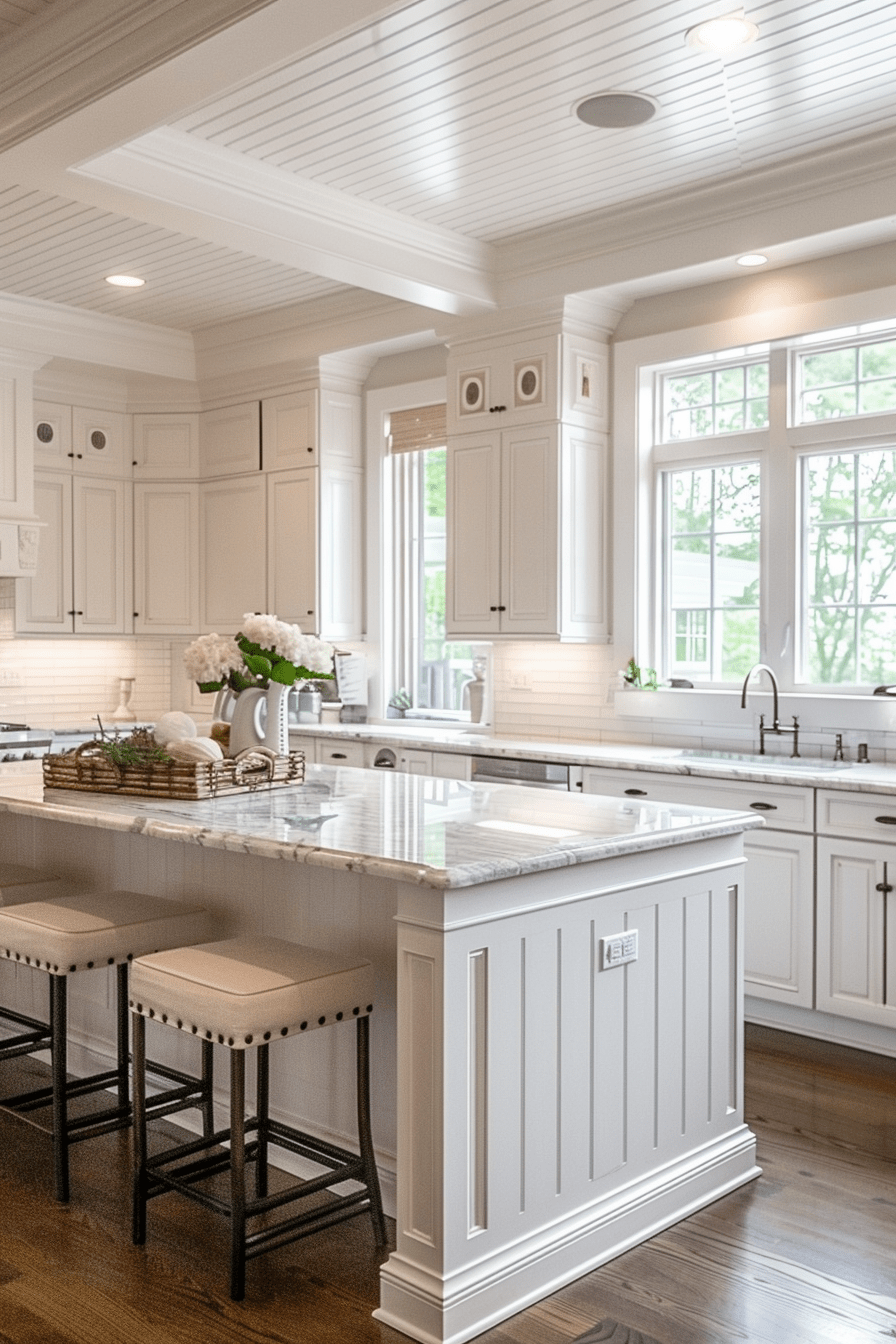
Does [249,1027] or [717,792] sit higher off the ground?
[717,792]

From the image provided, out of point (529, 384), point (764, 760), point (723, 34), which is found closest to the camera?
point (723, 34)

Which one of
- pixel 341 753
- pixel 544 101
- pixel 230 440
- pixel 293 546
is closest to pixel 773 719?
pixel 341 753

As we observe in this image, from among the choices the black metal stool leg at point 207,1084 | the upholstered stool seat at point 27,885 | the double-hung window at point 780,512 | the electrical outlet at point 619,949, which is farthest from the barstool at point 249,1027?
the double-hung window at point 780,512

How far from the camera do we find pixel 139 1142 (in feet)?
8.86

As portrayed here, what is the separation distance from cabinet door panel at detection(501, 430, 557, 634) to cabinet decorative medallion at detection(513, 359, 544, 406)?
142 mm

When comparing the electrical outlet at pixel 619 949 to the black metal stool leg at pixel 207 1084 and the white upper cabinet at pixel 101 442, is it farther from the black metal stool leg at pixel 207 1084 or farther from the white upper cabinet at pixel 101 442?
the white upper cabinet at pixel 101 442

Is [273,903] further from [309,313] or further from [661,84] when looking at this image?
[309,313]

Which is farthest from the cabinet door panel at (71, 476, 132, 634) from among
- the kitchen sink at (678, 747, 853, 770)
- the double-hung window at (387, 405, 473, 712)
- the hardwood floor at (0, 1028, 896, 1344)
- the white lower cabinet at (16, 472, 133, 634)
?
the hardwood floor at (0, 1028, 896, 1344)

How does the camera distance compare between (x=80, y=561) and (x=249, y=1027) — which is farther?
(x=80, y=561)

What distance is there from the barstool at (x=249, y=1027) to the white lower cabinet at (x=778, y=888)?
1843 millimetres

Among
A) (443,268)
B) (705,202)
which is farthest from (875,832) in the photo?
(443,268)

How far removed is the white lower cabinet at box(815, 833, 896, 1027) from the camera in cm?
396

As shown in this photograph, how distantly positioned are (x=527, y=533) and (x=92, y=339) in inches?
107

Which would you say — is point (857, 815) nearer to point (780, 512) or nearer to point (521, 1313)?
point (780, 512)
